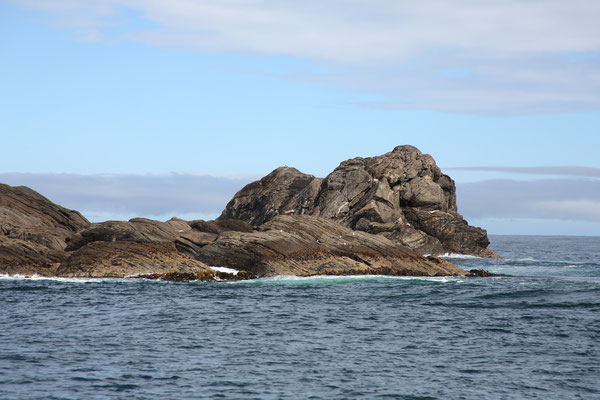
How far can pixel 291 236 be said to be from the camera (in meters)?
55.7

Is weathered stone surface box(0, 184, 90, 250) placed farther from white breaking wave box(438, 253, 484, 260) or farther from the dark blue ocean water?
white breaking wave box(438, 253, 484, 260)

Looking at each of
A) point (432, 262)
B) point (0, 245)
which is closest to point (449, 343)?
point (432, 262)

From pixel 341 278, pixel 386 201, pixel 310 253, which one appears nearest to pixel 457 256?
pixel 386 201

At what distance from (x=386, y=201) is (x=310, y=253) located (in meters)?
38.0

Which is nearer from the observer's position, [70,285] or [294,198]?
[70,285]

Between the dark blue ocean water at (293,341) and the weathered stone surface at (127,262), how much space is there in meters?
2.43

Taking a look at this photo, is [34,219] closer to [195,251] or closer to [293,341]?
[195,251]

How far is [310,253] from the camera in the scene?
2160 inches

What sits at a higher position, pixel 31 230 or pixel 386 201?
pixel 386 201

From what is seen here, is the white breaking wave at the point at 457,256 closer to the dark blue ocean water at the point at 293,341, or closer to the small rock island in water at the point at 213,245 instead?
the small rock island in water at the point at 213,245

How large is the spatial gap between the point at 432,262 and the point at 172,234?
75.6ft

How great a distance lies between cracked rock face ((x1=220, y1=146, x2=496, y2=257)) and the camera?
294 feet

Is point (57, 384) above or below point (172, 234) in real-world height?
below

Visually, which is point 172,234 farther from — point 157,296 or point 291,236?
point 157,296
